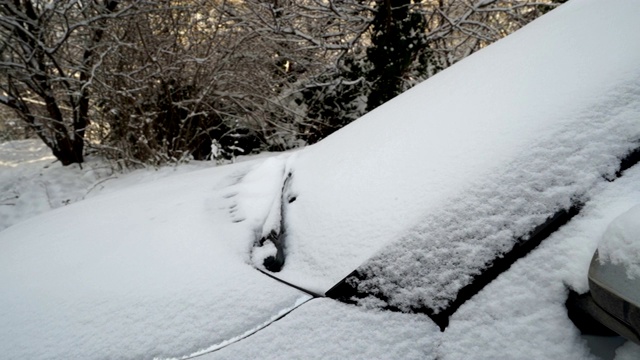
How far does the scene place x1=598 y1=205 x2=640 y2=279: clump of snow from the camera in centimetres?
56

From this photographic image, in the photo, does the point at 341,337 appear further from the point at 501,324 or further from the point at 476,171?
the point at 476,171

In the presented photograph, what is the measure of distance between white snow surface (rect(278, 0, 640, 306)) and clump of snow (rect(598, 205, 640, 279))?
0.48ft

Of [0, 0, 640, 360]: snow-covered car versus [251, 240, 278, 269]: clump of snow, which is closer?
[0, 0, 640, 360]: snow-covered car

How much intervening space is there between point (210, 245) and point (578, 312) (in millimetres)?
967

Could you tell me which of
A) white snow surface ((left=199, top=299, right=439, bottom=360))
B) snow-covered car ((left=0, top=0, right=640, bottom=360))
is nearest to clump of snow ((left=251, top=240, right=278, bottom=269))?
snow-covered car ((left=0, top=0, right=640, bottom=360))

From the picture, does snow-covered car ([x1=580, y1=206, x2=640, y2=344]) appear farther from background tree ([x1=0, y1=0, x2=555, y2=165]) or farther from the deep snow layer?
background tree ([x1=0, y1=0, x2=555, y2=165])

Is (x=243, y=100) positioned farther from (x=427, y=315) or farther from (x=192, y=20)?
(x=427, y=315)

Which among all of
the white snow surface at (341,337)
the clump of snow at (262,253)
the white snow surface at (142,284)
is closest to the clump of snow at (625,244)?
the white snow surface at (341,337)

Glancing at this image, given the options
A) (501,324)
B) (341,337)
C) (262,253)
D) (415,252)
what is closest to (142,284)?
(262,253)

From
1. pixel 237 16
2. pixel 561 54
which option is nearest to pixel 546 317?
pixel 561 54

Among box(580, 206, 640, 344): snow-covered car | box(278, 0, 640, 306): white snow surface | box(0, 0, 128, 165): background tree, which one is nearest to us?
box(580, 206, 640, 344): snow-covered car

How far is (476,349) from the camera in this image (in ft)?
2.20

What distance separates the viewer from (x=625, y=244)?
57 centimetres

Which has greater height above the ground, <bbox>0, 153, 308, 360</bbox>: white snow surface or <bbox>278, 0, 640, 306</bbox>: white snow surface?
<bbox>278, 0, 640, 306</bbox>: white snow surface
